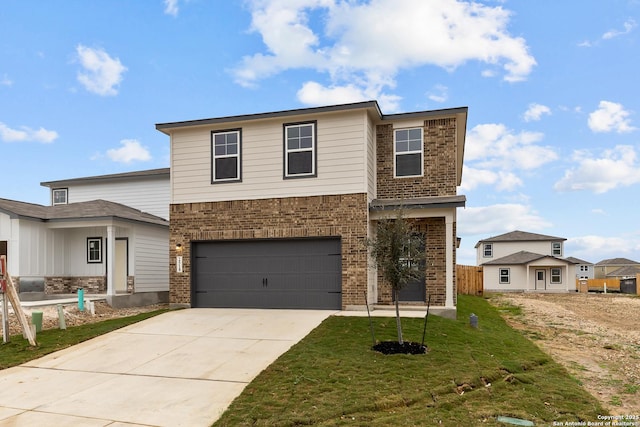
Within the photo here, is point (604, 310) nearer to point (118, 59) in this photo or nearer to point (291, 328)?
point (291, 328)

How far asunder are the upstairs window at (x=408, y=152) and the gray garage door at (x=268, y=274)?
10.3 ft

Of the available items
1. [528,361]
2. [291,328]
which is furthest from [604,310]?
[291,328]

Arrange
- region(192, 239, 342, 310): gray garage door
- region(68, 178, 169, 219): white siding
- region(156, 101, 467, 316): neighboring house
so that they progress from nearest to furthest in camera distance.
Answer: region(156, 101, 467, 316): neighboring house
region(192, 239, 342, 310): gray garage door
region(68, 178, 169, 219): white siding

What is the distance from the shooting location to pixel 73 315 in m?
14.3

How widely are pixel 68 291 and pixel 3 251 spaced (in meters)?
2.81

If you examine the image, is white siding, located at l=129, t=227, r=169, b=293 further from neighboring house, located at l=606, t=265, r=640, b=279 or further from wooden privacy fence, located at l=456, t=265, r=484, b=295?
neighboring house, located at l=606, t=265, r=640, b=279

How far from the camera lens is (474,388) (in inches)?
278

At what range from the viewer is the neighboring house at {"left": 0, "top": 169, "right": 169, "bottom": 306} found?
17250 mm

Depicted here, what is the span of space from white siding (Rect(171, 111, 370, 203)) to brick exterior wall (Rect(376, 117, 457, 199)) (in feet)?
4.39

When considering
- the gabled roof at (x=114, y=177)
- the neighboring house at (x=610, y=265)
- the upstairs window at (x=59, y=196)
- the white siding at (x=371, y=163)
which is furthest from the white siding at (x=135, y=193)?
the neighboring house at (x=610, y=265)

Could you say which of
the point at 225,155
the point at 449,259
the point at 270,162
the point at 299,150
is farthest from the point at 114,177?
the point at 449,259

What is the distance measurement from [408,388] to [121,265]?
15.7 meters

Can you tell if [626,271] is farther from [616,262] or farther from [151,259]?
[151,259]

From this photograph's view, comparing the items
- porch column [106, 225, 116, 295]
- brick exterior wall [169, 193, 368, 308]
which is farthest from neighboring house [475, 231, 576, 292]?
porch column [106, 225, 116, 295]
